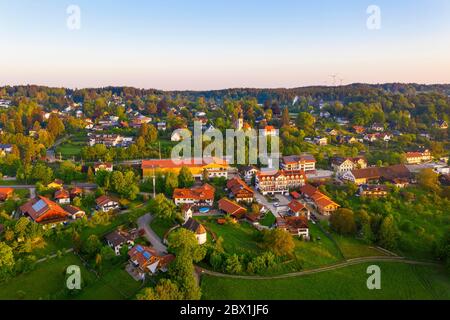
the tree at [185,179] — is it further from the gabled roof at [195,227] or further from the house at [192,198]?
the gabled roof at [195,227]

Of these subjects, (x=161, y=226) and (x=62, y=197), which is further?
(x=62, y=197)

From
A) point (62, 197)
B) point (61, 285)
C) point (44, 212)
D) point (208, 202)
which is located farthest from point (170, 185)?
point (61, 285)

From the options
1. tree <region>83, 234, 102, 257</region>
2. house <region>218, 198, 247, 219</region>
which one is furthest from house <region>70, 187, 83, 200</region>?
house <region>218, 198, 247, 219</region>

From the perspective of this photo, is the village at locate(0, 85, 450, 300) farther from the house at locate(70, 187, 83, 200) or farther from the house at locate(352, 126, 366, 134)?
the house at locate(352, 126, 366, 134)

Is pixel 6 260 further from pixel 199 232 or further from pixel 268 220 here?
pixel 268 220

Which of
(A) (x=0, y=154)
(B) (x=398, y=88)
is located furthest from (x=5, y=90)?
(B) (x=398, y=88)

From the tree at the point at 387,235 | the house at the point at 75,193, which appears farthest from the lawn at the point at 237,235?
the house at the point at 75,193
